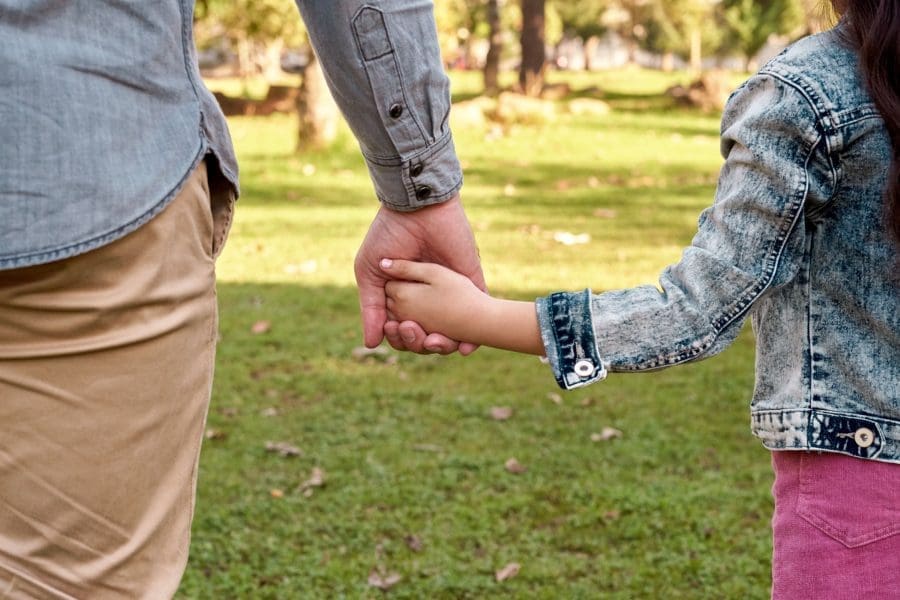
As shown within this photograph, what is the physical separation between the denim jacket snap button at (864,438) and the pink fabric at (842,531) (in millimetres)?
25

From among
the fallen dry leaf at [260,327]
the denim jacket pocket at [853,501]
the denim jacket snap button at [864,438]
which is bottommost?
the fallen dry leaf at [260,327]

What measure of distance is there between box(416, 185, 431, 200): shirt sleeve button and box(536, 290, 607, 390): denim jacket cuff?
362 millimetres

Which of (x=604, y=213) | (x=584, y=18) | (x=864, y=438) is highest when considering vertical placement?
(x=864, y=438)

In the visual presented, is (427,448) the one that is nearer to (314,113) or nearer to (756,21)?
(314,113)

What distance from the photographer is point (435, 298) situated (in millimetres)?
2082

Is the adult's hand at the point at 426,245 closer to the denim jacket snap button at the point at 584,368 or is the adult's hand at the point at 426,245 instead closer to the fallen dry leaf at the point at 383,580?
the denim jacket snap button at the point at 584,368

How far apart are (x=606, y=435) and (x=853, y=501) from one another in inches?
116

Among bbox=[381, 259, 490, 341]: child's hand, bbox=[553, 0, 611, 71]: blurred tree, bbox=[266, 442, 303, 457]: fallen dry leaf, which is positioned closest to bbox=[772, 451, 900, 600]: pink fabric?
bbox=[381, 259, 490, 341]: child's hand

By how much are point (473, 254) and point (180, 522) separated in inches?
31.2

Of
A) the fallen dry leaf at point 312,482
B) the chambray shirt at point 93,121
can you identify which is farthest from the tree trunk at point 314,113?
the chambray shirt at point 93,121

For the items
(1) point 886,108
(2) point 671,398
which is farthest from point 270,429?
(1) point 886,108

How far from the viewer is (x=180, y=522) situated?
1575mm

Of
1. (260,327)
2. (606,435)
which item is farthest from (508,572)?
(260,327)

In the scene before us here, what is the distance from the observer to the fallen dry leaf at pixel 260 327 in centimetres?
606
